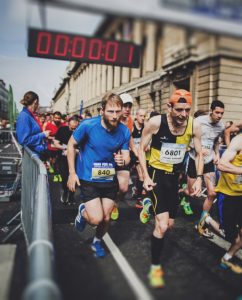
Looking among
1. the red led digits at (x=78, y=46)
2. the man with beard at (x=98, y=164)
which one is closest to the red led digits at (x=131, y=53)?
the red led digits at (x=78, y=46)

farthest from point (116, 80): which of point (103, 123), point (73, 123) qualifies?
point (73, 123)

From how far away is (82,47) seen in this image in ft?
7.11

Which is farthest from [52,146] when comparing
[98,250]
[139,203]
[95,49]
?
[95,49]

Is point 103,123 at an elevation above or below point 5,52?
A: below

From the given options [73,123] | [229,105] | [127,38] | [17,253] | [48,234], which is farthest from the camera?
[229,105]

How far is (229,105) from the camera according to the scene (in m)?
11.0

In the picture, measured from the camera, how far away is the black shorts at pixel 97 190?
3723 millimetres

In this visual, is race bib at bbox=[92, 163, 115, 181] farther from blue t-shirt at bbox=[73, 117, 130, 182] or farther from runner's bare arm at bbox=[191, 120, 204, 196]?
runner's bare arm at bbox=[191, 120, 204, 196]

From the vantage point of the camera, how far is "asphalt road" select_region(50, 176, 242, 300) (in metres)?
1.88

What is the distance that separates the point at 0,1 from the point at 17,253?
9.48ft

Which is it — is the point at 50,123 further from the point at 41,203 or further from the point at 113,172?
the point at 41,203

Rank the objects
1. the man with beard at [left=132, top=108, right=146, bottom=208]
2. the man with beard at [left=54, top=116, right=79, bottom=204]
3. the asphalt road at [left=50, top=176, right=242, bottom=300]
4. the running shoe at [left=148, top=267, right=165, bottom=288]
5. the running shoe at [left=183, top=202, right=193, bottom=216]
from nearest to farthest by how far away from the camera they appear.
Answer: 1. the running shoe at [left=148, top=267, right=165, bottom=288]
2. the asphalt road at [left=50, top=176, right=242, bottom=300]
3. the running shoe at [left=183, top=202, right=193, bottom=216]
4. the man with beard at [left=54, top=116, right=79, bottom=204]
5. the man with beard at [left=132, top=108, right=146, bottom=208]

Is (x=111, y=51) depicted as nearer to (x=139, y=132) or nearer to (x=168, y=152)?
(x=168, y=152)

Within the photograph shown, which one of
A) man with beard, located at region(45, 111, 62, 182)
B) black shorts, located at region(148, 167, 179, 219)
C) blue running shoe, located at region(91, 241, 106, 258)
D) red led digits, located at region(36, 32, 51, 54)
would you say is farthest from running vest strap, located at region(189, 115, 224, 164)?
man with beard, located at region(45, 111, 62, 182)
